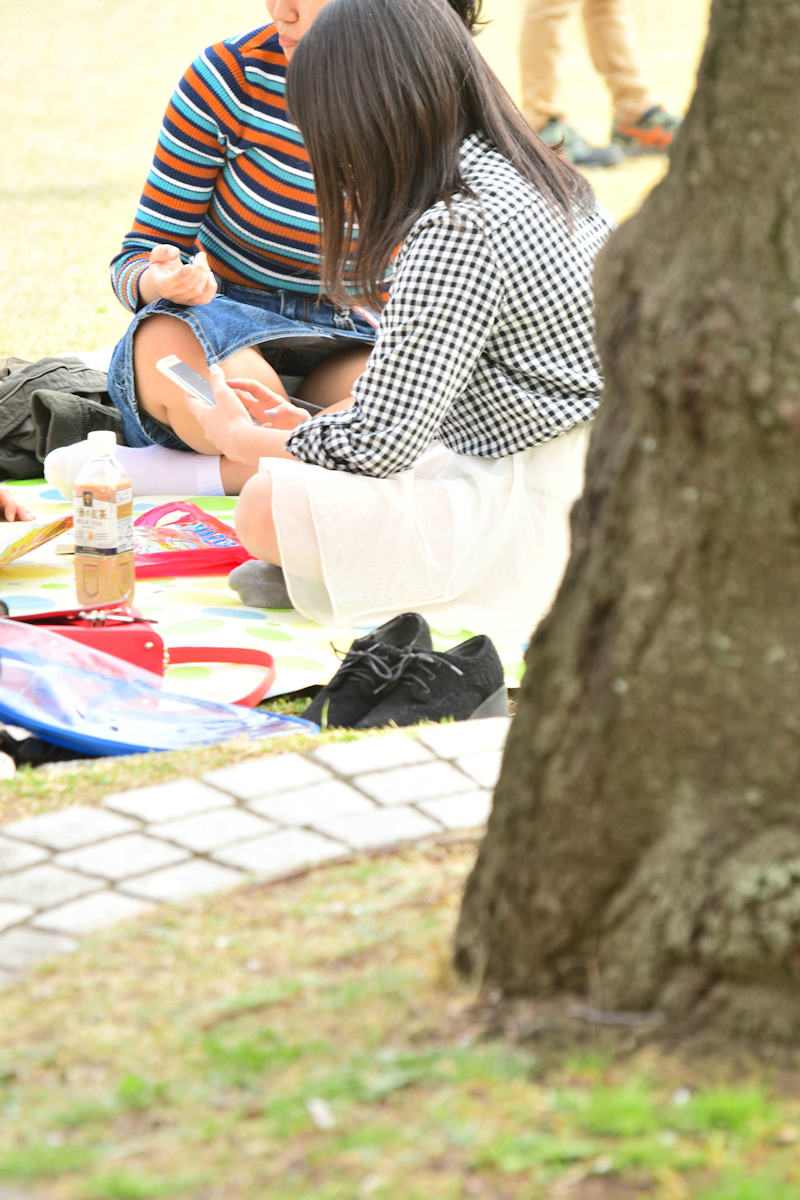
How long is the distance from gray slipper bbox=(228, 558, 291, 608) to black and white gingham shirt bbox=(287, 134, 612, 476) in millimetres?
302

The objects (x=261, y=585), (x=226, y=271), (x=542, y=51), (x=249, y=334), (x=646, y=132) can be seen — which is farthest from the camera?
(x=646, y=132)

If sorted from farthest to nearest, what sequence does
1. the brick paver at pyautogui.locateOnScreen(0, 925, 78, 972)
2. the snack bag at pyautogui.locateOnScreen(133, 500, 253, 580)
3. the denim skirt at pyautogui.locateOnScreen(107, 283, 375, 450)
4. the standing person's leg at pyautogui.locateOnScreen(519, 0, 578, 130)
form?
the standing person's leg at pyautogui.locateOnScreen(519, 0, 578, 130)
the denim skirt at pyautogui.locateOnScreen(107, 283, 375, 450)
the snack bag at pyautogui.locateOnScreen(133, 500, 253, 580)
the brick paver at pyautogui.locateOnScreen(0, 925, 78, 972)

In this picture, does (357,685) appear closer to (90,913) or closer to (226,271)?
(90,913)

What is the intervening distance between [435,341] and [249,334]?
127 cm

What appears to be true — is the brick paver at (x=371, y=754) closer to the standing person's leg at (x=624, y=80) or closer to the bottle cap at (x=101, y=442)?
the bottle cap at (x=101, y=442)

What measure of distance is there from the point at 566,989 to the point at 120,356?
3.12 meters

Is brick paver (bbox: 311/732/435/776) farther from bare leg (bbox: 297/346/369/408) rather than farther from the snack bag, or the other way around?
bare leg (bbox: 297/346/369/408)

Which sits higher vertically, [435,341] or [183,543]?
[435,341]

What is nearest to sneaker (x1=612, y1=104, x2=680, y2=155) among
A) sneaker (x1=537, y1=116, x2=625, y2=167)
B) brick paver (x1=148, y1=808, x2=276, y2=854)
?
sneaker (x1=537, y1=116, x2=625, y2=167)

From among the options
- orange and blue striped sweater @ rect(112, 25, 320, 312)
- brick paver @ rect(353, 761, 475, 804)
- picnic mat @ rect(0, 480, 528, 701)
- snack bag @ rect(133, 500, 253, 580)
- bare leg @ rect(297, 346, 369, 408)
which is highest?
orange and blue striped sweater @ rect(112, 25, 320, 312)

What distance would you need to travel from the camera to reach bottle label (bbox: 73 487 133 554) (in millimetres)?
2918

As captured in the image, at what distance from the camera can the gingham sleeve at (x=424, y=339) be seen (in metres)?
2.90

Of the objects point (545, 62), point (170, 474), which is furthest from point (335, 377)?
point (545, 62)

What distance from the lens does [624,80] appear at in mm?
9352
